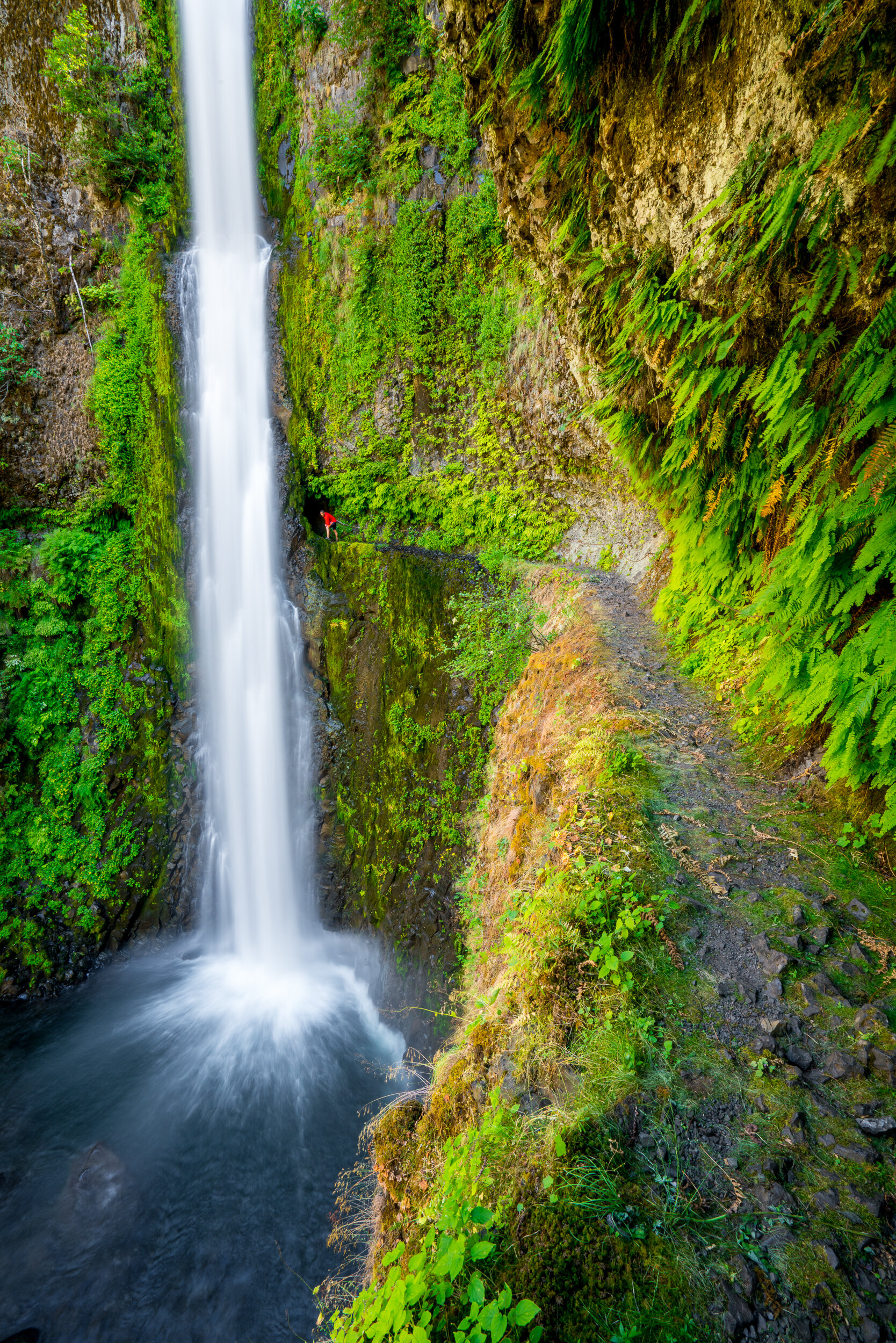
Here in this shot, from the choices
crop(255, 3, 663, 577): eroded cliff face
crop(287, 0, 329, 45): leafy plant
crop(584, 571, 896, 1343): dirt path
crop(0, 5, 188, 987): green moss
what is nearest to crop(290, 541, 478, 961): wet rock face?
crop(255, 3, 663, 577): eroded cliff face

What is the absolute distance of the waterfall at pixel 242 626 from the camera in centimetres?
1002

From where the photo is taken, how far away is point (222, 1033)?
7.87m

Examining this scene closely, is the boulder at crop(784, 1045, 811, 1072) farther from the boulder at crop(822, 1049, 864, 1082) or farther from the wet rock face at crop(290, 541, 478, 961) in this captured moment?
the wet rock face at crop(290, 541, 478, 961)

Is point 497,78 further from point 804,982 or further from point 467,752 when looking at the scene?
point 467,752

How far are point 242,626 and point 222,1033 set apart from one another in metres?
6.68

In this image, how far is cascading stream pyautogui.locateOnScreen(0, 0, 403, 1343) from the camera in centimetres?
513

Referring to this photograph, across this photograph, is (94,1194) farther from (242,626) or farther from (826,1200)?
(242,626)

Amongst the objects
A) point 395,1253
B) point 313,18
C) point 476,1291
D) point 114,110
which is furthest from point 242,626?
point 313,18

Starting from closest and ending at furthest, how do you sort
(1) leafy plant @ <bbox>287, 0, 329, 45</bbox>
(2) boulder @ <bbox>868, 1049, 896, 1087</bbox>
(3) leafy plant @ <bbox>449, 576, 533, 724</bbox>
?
1. (2) boulder @ <bbox>868, 1049, 896, 1087</bbox>
2. (3) leafy plant @ <bbox>449, 576, 533, 724</bbox>
3. (1) leafy plant @ <bbox>287, 0, 329, 45</bbox>

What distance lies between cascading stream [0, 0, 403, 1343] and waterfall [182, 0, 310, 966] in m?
0.04

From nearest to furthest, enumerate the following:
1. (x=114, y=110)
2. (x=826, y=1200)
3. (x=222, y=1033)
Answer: (x=826, y=1200) → (x=222, y=1033) → (x=114, y=110)

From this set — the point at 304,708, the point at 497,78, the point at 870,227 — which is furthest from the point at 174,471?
the point at 870,227

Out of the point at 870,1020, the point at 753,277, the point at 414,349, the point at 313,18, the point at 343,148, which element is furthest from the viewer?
the point at 313,18

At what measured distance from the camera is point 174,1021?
26.9 ft
